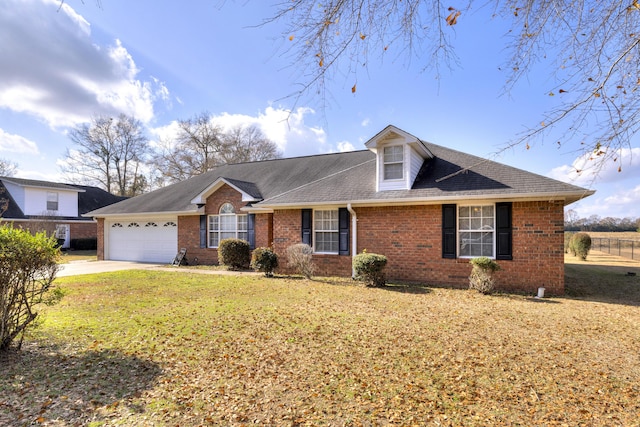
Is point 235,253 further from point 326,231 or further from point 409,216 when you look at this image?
point 409,216

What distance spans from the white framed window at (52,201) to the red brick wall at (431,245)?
80.9 feet

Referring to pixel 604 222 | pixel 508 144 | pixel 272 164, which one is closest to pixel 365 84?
pixel 508 144

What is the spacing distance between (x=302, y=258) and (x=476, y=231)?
5895 millimetres

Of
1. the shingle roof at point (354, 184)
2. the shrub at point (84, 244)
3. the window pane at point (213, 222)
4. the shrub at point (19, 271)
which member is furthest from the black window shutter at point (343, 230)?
the shrub at point (84, 244)

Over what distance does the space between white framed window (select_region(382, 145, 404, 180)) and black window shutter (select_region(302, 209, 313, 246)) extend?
10.6ft

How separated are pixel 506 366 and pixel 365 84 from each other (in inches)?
163

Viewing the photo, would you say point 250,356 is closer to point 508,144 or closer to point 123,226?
Result: point 508,144

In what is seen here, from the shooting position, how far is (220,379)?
13.6 ft

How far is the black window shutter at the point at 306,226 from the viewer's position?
1293cm

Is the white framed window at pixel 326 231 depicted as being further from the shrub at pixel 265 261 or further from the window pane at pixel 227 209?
the window pane at pixel 227 209

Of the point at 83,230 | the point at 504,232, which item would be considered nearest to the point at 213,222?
the point at 504,232

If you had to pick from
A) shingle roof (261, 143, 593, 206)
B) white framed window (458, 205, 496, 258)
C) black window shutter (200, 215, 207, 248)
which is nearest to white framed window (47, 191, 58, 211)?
black window shutter (200, 215, 207, 248)

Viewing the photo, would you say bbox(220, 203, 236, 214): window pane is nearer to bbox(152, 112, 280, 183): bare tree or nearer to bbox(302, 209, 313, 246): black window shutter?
bbox(302, 209, 313, 246): black window shutter

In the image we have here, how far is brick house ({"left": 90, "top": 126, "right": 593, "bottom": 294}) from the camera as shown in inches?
386
